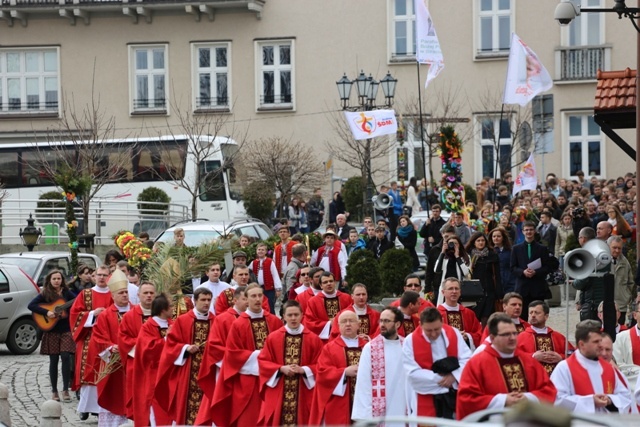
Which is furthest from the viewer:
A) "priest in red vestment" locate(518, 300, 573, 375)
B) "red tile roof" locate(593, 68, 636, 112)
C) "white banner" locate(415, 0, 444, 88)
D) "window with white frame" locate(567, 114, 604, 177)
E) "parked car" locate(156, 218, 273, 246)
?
"window with white frame" locate(567, 114, 604, 177)

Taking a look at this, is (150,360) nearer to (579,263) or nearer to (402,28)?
(579,263)

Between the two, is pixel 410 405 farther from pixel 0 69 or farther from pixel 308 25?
pixel 0 69

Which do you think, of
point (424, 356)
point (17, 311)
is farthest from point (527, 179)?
point (424, 356)

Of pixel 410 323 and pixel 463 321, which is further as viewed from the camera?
pixel 463 321

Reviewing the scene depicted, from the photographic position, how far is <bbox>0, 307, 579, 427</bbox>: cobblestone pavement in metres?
16.0

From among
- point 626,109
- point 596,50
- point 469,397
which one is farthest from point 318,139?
point 469,397

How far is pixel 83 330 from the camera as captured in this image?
1659 centimetres

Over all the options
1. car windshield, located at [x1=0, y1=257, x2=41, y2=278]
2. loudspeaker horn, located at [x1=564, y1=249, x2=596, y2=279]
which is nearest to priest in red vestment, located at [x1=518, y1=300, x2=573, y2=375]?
loudspeaker horn, located at [x1=564, y1=249, x2=596, y2=279]

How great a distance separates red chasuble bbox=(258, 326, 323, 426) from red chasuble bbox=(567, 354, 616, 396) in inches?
121

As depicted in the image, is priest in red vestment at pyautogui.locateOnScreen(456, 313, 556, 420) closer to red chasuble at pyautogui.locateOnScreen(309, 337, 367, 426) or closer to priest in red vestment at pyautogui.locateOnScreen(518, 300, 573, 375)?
priest in red vestment at pyautogui.locateOnScreen(518, 300, 573, 375)

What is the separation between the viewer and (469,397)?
10.4 m

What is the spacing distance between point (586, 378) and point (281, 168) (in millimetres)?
26214

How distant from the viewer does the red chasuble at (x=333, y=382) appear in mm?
12719

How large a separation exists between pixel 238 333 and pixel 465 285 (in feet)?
13.5
